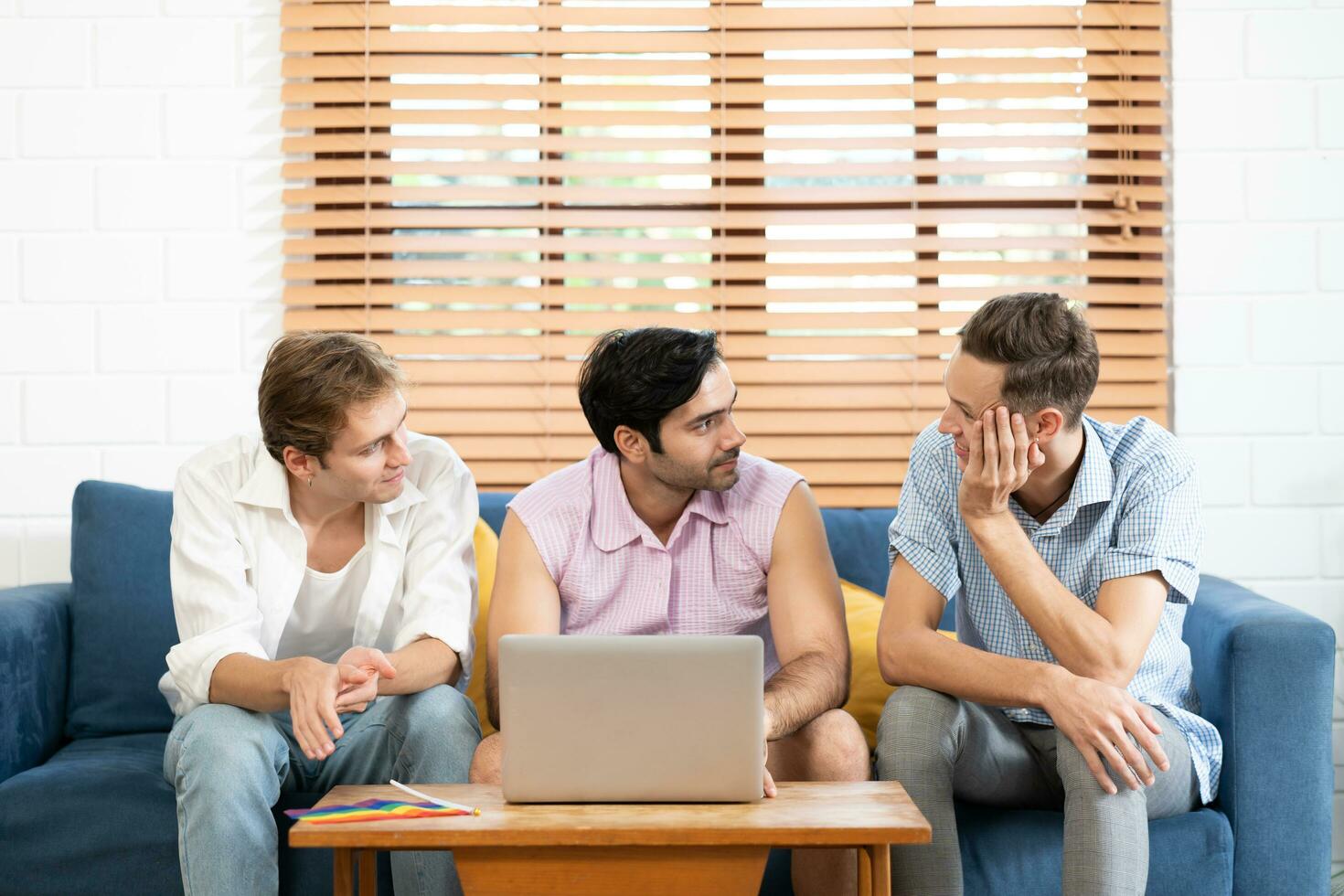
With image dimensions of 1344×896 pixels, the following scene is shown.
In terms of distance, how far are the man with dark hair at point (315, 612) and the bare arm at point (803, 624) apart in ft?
1.59

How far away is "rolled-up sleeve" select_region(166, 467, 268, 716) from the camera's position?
6.26ft

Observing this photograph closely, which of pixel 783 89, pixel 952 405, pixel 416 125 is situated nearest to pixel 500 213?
pixel 416 125

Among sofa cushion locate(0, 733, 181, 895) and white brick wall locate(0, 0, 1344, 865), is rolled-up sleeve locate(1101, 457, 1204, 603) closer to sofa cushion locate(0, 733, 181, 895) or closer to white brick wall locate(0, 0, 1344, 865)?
white brick wall locate(0, 0, 1344, 865)

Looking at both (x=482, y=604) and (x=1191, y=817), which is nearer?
(x=1191, y=817)

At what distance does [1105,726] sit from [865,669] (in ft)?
2.03

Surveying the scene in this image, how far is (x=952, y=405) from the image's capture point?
6.11 ft

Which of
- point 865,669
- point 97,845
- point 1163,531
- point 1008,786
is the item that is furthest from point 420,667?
point 1163,531

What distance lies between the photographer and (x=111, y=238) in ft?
9.15

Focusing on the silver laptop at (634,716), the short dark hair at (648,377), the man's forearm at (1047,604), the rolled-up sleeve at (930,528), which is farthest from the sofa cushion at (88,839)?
the man's forearm at (1047,604)

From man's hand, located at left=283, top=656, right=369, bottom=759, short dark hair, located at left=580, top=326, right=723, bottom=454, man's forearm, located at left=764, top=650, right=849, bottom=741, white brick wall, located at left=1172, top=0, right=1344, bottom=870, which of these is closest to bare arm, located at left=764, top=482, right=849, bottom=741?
man's forearm, located at left=764, top=650, right=849, bottom=741

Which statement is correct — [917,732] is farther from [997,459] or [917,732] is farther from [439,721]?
[439,721]

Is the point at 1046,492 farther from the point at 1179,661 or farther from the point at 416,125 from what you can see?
the point at 416,125

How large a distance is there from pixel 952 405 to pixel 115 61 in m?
2.04

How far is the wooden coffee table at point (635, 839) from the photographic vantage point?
1340 millimetres
